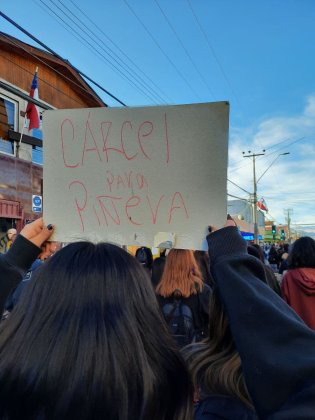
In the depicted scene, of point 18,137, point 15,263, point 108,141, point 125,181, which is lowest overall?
point 15,263

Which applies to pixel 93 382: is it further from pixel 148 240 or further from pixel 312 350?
pixel 148 240

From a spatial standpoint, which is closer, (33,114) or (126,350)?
(126,350)

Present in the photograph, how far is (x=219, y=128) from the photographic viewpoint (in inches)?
68.9

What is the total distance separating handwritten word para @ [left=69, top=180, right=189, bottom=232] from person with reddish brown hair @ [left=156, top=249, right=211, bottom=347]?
5.40 feet

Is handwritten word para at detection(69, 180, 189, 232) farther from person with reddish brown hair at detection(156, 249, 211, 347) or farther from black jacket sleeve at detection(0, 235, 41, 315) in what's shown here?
person with reddish brown hair at detection(156, 249, 211, 347)

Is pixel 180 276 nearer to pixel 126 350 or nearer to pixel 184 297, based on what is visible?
pixel 184 297

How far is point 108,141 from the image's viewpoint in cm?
196

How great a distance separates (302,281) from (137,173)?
2.55 m

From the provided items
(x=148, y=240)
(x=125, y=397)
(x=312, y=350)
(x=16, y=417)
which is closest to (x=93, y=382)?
(x=125, y=397)

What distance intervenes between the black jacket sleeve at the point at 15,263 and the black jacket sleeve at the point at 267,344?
86 centimetres

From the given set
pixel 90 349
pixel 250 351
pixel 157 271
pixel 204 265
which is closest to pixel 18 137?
pixel 157 271

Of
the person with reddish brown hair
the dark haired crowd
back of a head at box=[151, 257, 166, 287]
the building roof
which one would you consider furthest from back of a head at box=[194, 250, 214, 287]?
the building roof

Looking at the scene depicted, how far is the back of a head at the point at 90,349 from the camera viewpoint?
96 centimetres

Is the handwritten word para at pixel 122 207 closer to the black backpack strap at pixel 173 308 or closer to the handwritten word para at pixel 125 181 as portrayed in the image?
the handwritten word para at pixel 125 181
